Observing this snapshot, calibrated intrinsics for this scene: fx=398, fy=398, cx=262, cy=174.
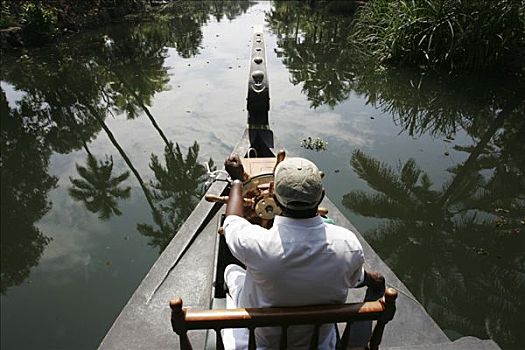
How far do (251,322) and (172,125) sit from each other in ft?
20.5

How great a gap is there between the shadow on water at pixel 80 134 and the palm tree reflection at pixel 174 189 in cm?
1

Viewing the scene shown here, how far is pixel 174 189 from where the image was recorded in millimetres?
5359

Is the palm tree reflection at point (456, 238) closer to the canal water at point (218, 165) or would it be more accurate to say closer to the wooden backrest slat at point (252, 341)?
the canal water at point (218, 165)

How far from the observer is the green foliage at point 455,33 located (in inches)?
331

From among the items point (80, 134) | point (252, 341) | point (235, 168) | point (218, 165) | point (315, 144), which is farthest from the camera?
point (80, 134)

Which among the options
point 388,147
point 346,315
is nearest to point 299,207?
point 346,315


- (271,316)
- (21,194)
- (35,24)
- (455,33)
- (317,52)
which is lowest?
(21,194)

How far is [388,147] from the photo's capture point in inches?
256

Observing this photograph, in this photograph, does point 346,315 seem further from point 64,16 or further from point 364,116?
point 64,16

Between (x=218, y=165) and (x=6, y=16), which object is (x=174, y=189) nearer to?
(x=218, y=165)

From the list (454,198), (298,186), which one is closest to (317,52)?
(454,198)

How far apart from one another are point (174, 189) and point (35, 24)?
33.8 ft

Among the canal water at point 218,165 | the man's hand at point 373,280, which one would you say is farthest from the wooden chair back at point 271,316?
the canal water at point 218,165

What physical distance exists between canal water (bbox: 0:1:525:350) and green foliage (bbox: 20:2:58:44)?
1.02 metres
